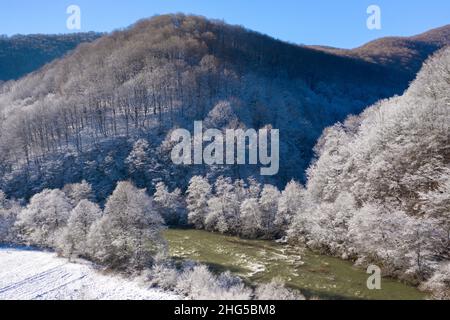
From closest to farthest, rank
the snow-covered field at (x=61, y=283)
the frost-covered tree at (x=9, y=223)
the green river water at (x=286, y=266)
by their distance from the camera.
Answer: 1. the snow-covered field at (x=61, y=283)
2. the green river water at (x=286, y=266)
3. the frost-covered tree at (x=9, y=223)

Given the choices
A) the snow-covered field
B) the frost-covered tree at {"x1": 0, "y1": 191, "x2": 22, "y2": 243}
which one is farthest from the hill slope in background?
the snow-covered field

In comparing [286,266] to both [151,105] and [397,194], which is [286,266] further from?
[151,105]

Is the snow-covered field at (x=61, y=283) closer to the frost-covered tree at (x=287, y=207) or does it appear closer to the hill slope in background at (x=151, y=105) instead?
the frost-covered tree at (x=287, y=207)

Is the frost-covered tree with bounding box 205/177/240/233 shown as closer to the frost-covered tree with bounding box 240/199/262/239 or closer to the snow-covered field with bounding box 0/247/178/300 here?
the frost-covered tree with bounding box 240/199/262/239

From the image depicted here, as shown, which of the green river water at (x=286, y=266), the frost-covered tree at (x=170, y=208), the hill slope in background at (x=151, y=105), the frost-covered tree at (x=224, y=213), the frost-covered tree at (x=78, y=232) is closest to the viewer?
the green river water at (x=286, y=266)

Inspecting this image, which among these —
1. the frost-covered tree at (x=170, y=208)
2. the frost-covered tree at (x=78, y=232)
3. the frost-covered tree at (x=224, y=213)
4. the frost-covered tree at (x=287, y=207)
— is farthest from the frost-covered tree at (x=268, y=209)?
the frost-covered tree at (x=78, y=232)

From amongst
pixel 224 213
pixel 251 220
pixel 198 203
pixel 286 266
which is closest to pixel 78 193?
pixel 198 203
